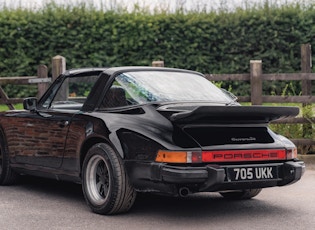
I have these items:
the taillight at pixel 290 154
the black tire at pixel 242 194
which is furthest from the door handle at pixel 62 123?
the taillight at pixel 290 154

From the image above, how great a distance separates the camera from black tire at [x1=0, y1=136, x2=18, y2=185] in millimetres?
8227

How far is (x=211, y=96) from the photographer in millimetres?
6930

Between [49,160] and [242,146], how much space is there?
2.26 metres

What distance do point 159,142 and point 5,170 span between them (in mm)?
3054

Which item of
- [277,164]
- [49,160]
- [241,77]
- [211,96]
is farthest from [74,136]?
[241,77]

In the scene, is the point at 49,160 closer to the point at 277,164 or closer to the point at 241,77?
the point at 277,164

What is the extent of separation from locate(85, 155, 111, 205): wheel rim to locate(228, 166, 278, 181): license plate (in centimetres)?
122

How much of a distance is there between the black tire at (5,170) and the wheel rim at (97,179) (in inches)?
78.7

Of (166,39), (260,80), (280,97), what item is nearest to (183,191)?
(280,97)

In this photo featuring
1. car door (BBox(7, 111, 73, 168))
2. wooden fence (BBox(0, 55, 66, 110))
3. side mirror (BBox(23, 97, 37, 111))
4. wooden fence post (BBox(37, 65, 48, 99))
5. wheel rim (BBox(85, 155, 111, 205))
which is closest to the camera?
wheel rim (BBox(85, 155, 111, 205))

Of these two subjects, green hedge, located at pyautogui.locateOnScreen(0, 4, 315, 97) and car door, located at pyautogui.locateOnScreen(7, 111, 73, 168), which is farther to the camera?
green hedge, located at pyautogui.locateOnScreen(0, 4, 315, 97)

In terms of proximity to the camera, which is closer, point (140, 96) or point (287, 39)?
point (140, 96)

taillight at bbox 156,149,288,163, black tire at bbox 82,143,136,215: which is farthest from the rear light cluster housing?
black tire at bbox 82,143,136,215

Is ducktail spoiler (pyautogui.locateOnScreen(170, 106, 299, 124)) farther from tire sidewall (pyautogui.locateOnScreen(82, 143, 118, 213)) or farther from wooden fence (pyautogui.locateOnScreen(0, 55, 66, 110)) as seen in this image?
wooden fence (pyautogui.locateOnScreen(0, 55, 66, 110))
